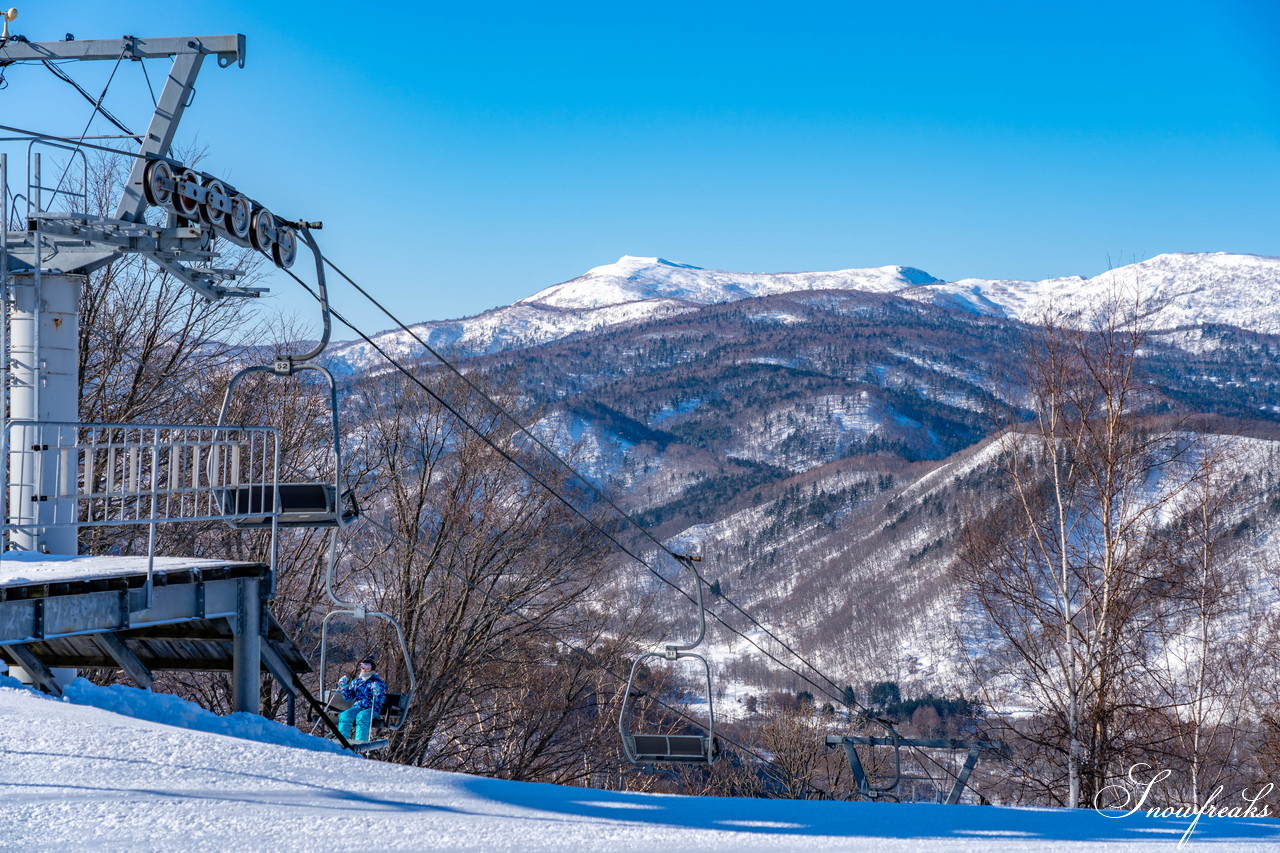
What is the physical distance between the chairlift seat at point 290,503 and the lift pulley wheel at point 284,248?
215 centimetres

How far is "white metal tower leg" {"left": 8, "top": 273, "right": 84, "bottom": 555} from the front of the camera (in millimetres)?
9430

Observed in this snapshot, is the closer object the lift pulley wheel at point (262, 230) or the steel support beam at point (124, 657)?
the steel support beam at point (124, 657)

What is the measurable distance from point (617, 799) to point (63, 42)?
9131 mm

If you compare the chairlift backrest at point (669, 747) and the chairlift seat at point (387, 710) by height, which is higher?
the chairlift seat at point (387, 710)

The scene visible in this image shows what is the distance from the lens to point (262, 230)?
31.8ft

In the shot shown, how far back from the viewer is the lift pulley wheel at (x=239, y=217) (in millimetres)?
9477

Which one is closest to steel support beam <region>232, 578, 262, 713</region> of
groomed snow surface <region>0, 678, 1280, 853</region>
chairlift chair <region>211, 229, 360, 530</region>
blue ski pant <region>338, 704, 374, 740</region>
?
chairlift chair <region>211, 229, 360, 530</region>

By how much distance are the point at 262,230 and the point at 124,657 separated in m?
3.86

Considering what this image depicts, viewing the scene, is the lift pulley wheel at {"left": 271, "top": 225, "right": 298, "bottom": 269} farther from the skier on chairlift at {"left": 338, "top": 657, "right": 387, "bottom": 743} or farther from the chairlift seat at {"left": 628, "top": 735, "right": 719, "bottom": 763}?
the chairlift seat at {"left": 628, "top": 735, "right": 719, "bottom": 763}

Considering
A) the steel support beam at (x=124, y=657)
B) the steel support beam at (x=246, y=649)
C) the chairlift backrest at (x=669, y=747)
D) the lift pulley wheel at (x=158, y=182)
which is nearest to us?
the steel support beam at (x=124, y=657)

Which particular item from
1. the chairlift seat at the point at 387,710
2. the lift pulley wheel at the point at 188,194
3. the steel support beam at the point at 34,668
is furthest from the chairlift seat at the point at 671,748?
the lift pulley wheel at the point at 188,194

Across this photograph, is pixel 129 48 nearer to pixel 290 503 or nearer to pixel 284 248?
pixel 284 248

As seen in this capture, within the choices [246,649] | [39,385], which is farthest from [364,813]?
[39,385]

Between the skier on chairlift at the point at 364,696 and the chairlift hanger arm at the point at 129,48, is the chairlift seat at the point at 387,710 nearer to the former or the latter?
the skier on chairlift at the point at 364,696
